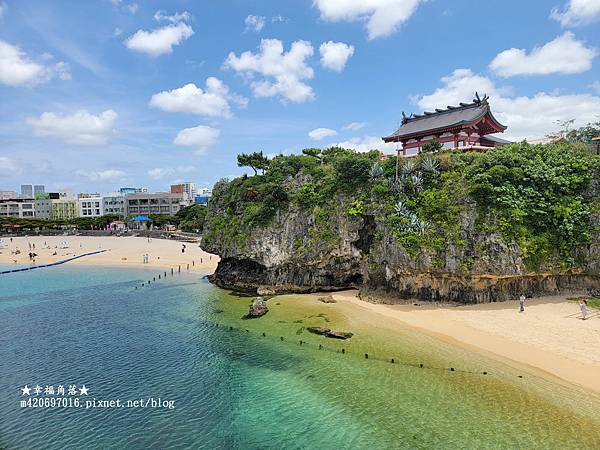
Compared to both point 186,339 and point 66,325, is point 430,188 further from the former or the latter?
point 66,325

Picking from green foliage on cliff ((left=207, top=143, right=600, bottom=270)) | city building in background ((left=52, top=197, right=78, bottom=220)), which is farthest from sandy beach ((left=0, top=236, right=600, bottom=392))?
city building in background ((left=52, top=197, right=78, bottom=220))

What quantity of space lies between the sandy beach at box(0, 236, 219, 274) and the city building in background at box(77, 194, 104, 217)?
46136 millimetres

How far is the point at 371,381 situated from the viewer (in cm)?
1789

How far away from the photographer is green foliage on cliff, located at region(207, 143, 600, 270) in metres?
27.4

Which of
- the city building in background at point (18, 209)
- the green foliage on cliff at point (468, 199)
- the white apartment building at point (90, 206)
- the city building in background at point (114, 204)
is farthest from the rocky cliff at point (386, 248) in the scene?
the city building in background at point (18, 209)

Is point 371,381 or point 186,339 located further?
Answer: point 186,339

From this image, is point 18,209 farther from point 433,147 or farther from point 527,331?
point 527,331

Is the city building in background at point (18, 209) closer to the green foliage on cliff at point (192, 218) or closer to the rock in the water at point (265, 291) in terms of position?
the green foliage on cliff at point (192, 218)

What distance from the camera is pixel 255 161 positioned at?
1693 inches

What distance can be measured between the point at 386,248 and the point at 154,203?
116923 mm

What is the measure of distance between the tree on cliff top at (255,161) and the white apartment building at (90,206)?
112999 mm

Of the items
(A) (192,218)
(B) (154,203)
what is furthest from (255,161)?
(B) (154,203)

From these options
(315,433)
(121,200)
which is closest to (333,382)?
(315,433)

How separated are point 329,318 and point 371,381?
961 centimetres
